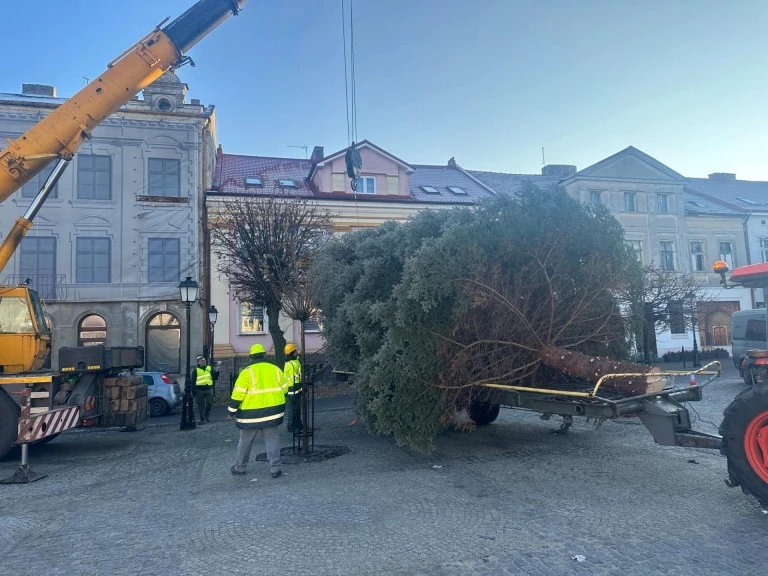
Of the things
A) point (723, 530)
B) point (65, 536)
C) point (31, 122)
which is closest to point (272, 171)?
point (31, 122)

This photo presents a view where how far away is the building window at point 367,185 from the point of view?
75.8ft

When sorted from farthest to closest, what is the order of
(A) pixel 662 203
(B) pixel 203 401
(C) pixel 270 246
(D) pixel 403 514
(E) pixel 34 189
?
(A) pixel 662 203 → (E) pixel 34 189 → (C) pixel 270 246 → (B) pixel 203 401 → (D) pixel 403 514

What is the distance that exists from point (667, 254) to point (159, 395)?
84.1 ft

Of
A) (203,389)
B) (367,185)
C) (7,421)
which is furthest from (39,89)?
(7,421)

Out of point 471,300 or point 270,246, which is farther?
point 270,246

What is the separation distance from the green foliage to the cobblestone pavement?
3.43 ft

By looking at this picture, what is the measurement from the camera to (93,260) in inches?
786

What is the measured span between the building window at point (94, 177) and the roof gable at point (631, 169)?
21981mm

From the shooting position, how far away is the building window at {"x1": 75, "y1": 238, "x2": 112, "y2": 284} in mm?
19812

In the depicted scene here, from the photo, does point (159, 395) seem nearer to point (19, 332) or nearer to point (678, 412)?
point (19, 332)

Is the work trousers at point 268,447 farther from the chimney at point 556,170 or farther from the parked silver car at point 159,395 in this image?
the chimney at point 556,170

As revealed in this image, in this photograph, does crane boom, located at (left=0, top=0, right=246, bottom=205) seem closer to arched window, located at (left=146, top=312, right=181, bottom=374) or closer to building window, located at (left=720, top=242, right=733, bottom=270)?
arched window, located at (left=146, top=312, right=181, bottom=374)

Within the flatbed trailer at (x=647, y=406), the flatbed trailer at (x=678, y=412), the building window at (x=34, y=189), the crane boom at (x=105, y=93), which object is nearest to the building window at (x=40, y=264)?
the building window at (x=34, y=189)

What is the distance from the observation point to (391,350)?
6809mm
